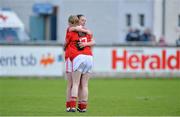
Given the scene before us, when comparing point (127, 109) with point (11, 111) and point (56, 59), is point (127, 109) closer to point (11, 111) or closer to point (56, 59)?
point (11, 111)

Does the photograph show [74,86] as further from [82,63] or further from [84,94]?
[82,63]

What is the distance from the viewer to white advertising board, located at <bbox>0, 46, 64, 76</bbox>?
33.7m

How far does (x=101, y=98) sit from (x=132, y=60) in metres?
12.7

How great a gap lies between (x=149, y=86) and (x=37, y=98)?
7.84 m

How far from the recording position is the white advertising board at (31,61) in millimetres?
33688

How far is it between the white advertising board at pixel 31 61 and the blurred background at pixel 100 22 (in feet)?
0.25

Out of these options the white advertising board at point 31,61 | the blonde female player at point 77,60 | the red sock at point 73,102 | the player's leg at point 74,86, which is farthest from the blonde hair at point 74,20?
the white advertising board at point 31,61

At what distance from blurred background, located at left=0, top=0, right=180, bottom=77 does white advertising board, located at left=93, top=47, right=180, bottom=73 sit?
12 cm

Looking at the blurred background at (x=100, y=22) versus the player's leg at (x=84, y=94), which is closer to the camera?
the player's leg at (x=84, y=94)

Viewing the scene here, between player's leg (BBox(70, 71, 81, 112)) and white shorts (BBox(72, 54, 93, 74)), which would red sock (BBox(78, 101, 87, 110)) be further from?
white shorts (BBox(72, 54, 93, 74))

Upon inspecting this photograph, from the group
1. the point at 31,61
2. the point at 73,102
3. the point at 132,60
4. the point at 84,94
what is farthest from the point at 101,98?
the point at 132,60

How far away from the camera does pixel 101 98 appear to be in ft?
72.8

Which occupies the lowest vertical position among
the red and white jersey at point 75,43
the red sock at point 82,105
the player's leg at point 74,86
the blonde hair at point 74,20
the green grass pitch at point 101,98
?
the green grass pitch at point 101,98

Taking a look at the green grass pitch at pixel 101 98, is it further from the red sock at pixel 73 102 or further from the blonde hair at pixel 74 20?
the blonde hair at pixel 74 20
